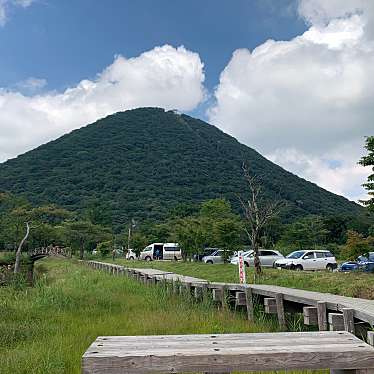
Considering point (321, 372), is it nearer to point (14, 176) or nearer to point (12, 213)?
point (12, 213)

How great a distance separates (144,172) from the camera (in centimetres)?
8094

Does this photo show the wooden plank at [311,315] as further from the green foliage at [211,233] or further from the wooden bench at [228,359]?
the green foliage at [211,233]

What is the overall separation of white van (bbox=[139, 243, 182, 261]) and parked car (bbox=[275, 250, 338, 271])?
1383 cm

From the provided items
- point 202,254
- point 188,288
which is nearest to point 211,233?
point 202,254

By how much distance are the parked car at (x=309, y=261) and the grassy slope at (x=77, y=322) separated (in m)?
12.2

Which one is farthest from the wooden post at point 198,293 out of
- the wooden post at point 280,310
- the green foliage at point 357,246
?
the green foliage at point 357,246

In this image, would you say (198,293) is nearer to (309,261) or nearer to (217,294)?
(217,294)

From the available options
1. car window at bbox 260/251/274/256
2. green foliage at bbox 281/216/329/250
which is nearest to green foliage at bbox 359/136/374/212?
car window at bbox 260/251/274/256

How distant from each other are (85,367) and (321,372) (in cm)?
273

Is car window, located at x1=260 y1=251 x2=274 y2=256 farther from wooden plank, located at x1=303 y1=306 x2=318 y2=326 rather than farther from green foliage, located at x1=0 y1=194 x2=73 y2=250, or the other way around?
wooden plank, located at x1=303 y1=306 x2=318 y2=326

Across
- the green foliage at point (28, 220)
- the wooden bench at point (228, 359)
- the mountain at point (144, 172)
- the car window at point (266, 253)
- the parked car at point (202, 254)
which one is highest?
the mountain at point (144, 172)

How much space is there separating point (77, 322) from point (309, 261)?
1654 centimetres

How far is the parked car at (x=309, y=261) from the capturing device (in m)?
21.7

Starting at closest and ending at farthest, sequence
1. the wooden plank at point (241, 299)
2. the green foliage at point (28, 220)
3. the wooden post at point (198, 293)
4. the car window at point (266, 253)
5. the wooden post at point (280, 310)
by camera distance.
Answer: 1. the wooden post at point (280, 310)
2. the wooden plank at point (241, 299)
3. the wooden post at point (198, 293)
4. the car window at point (266, 253)
5. the green foliage at point (28, 220)
